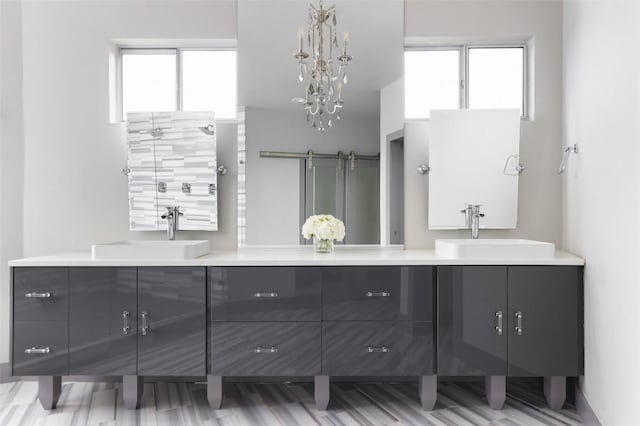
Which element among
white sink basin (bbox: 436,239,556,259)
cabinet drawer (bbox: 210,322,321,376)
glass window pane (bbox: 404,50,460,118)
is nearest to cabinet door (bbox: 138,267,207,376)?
cabinet drawer (bbox: 210,322,321,376)

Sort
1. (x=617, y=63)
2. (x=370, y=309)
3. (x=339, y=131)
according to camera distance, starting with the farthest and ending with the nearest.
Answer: (x=339, y=131)
(x=370, y=309)
(x=617, y=63)

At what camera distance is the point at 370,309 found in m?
2.24

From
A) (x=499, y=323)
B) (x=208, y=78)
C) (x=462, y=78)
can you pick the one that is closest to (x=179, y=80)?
(x=208, y=78)

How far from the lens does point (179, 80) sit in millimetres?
2928

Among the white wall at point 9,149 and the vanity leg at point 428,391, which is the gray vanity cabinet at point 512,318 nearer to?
the vanity leg at point 428,391

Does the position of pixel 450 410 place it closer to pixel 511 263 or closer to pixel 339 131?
pixel 511 263

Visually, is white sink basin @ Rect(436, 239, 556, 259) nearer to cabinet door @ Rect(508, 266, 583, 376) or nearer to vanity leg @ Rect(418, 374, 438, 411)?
cabinet door @ Rect(508, 266, 583, 376)

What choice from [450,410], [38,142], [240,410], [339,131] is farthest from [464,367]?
[38,142]

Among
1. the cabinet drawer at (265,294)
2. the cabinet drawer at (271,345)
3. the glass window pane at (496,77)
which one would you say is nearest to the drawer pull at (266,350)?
the cabinet drawer at (271,345)

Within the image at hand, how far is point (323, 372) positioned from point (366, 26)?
2.17m

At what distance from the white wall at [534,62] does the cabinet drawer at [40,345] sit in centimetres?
275

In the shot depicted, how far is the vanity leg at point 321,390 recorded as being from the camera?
2332 mm

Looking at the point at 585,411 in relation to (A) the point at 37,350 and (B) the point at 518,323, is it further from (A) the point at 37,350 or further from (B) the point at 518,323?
(A) the point at 37,350

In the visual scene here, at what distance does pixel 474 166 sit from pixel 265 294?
1597 mm
